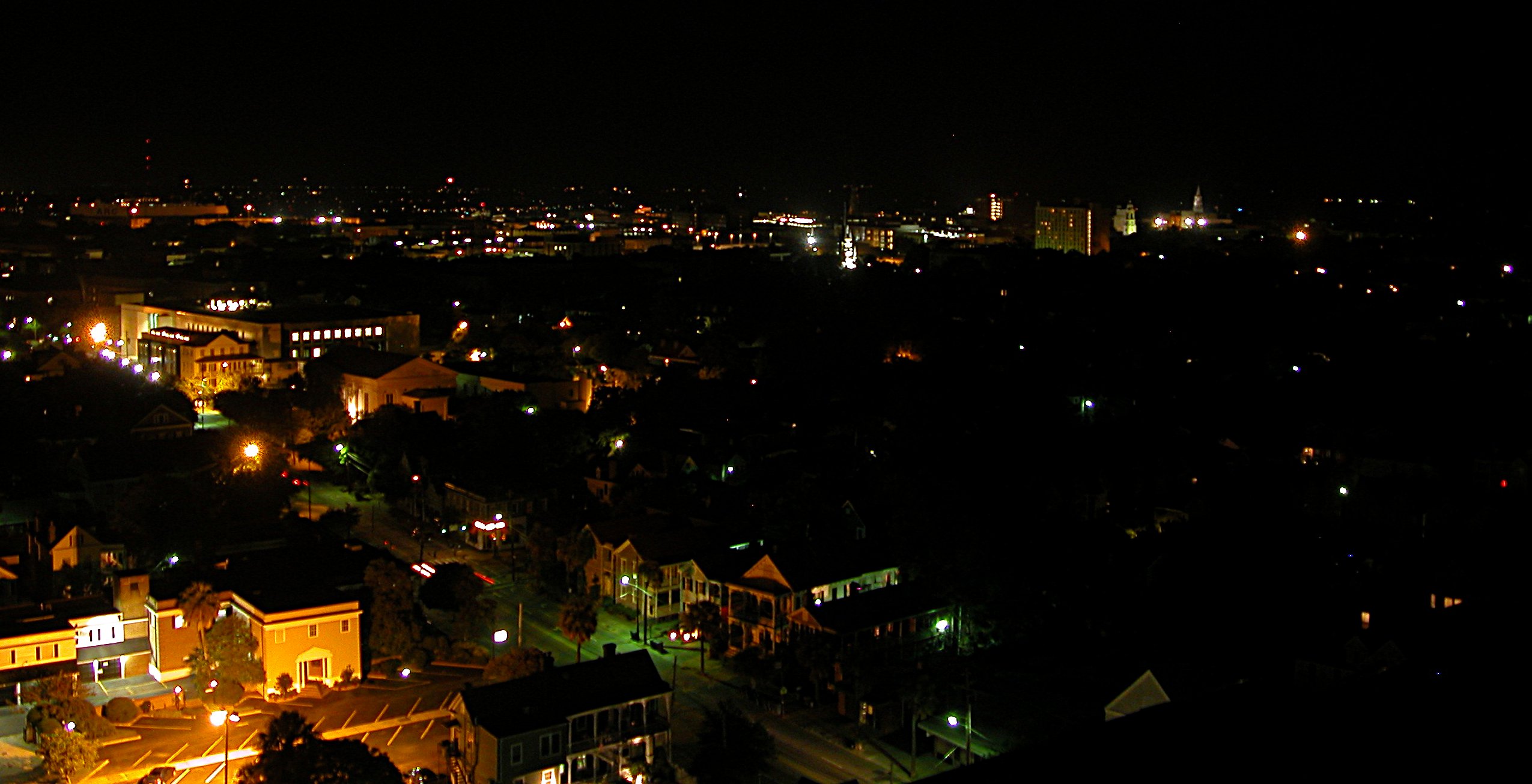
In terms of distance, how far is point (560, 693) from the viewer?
361cm

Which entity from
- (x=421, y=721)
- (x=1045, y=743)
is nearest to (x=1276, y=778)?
(x=1045, y=743)

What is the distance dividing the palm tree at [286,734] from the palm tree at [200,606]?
1006 millimetres

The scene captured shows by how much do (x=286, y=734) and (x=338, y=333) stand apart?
27.4 ft

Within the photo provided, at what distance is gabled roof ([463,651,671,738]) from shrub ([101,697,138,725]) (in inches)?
40.9

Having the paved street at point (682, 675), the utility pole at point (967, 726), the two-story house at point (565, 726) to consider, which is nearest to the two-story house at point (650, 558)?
the paved street at point (682, 675)

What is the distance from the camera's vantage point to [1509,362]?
8695 mm

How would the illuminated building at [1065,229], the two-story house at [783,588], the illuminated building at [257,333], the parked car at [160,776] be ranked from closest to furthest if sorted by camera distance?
the parked car at [160,776]
the two-story house at [783,588]
the illuminated building at [257,333]
the illuminated building at [1065,229]

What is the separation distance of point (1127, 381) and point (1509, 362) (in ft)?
7.91

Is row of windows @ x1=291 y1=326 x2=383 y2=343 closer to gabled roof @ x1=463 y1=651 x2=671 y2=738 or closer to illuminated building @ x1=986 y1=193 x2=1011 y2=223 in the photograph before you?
gabled roof @ x1=463 y1=651 x2=671 y2=738

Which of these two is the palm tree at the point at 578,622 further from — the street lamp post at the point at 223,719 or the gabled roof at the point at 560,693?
the street lamp post at the point at 223,719

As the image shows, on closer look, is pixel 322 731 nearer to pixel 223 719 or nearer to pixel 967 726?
pixel 223 719

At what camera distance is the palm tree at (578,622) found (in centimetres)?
442

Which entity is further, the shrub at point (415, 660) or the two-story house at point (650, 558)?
the two-story house at point (650, 558)

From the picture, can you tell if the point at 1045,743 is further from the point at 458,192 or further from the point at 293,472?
the point at 458,192
